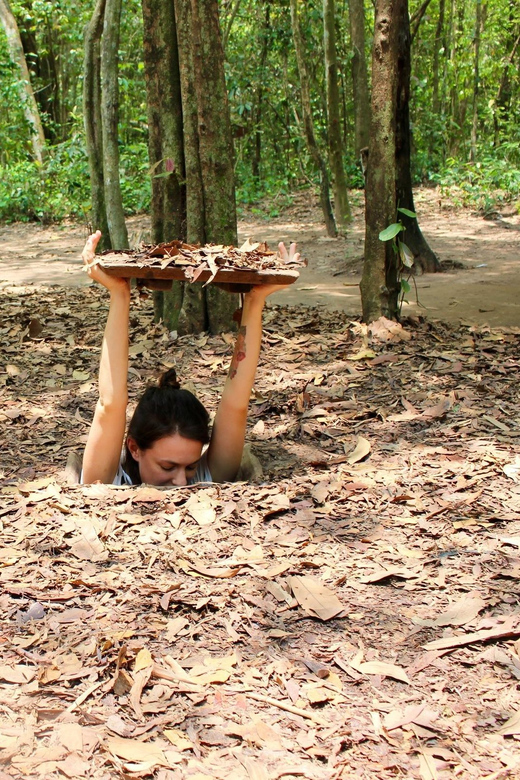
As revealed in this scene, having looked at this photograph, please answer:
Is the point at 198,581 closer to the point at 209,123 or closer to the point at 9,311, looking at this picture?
the point at 209,123

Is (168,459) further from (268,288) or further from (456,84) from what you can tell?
(456,84)

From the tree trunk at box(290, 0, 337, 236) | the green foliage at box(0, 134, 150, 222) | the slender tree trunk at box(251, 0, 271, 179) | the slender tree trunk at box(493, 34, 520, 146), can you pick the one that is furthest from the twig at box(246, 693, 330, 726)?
the slender tree trunk at box(493, 34, 520, 146)

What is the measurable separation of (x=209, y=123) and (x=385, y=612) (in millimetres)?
4464

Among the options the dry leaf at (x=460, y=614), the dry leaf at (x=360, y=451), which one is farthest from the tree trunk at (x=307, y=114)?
the dry leaf at (x=460, y=614)

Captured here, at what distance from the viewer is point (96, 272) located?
327cm

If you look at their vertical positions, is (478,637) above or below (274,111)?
below

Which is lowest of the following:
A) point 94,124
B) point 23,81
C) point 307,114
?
point 94,124

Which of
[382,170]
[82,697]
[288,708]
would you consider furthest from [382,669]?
[382,170]

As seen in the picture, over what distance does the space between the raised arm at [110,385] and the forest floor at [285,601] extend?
197 millimetres

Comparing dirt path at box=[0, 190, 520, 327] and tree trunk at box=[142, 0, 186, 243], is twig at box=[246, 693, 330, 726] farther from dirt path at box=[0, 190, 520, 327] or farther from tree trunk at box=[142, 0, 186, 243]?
tree trunk at box=[142, 0, 186, 243]

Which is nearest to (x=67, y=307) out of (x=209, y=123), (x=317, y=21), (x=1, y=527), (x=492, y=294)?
(x=209, y=123)

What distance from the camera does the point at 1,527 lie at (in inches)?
126

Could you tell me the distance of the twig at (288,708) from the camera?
2152mm

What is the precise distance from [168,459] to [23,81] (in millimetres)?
15242
